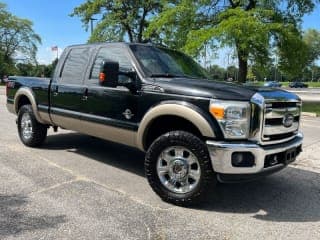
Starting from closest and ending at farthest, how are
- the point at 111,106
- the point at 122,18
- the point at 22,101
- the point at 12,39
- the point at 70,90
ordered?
the point at 111,106 → the point at 70,90 → the point at 22,101 → the point at 122,18 → the point at 12,39

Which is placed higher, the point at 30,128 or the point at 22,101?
the point at 22,101

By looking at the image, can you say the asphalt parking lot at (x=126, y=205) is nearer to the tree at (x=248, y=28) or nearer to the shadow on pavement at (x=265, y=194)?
A: the shadow on pavement at (x=265, y=194)

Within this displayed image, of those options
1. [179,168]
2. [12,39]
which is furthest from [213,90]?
[12,39]

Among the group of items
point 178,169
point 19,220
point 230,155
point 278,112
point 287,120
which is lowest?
point 19,220

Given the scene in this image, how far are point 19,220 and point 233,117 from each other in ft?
7.86

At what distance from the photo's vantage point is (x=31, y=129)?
25.8ft

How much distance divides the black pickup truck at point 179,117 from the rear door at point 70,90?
0.02 metres

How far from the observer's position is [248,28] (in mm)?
20203

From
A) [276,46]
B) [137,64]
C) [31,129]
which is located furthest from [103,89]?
[276,46]

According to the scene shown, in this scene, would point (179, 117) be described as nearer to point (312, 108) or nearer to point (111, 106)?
point (111, 106)

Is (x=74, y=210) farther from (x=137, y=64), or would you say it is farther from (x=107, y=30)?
(x=107, y=30)

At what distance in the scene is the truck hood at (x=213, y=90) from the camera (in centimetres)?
462

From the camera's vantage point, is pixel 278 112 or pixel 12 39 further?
pixel 12 39

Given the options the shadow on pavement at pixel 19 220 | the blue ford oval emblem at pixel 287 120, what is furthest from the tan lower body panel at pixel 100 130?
the blue ford oval emblem at pixel 287 120
